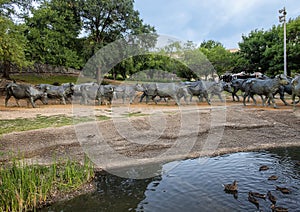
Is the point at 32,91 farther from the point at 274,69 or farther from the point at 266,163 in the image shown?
the point at 274,69

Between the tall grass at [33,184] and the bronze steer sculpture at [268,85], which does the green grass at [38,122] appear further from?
the bronze steer sculpture at [268,85]

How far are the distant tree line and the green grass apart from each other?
24.3ft

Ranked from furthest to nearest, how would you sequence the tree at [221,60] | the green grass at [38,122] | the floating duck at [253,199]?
1. the tree at [221,60]
2. the green grass at [38,122]
3. the floating duck at [253,199]

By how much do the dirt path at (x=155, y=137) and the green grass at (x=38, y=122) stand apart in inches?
23.3

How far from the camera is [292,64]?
82.5 feet

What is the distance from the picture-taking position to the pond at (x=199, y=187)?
17.5 feet

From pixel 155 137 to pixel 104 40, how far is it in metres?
19.9

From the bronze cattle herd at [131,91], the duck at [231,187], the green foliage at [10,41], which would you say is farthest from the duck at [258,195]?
the green foliage at [10,41]

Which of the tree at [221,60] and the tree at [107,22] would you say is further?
the tree at [221,60]

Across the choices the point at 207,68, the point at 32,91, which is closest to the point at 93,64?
the point at 32,91

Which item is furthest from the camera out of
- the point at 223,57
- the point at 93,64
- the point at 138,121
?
the point at 223,57

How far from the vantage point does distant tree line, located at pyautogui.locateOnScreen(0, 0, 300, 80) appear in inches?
854

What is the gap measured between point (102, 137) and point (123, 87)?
9.33 meters

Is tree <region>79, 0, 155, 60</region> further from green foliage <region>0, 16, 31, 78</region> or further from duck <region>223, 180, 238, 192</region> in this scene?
duck <region>223, 180, 238, 192</region>
